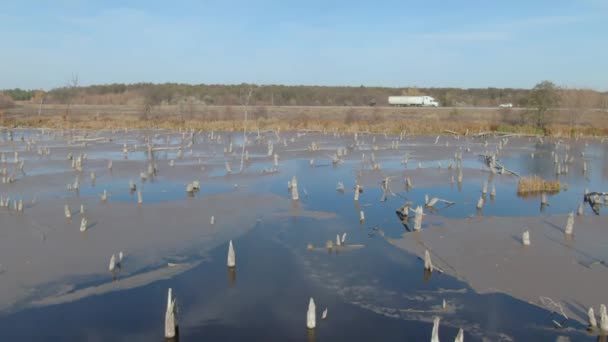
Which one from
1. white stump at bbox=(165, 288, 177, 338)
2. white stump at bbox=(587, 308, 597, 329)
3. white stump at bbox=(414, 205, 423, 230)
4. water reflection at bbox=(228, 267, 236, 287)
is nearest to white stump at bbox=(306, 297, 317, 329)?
white stump at bbox=(165, 288, 177, 338)

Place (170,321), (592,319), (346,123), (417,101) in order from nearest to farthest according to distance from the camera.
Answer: (170,321)
(592,319)
(346,123)
(417,101)

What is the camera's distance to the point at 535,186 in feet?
64.2

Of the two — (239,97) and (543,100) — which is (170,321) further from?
(239,97)

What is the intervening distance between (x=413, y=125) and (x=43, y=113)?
40955mm

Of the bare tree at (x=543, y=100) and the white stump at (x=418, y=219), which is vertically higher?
the bare tree at (x=543, y=100)

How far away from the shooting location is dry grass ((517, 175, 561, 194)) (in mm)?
19375

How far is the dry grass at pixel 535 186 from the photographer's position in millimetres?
19375

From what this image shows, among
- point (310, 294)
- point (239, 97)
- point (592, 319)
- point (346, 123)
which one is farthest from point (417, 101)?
point (592, 319)

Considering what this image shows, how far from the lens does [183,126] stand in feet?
146

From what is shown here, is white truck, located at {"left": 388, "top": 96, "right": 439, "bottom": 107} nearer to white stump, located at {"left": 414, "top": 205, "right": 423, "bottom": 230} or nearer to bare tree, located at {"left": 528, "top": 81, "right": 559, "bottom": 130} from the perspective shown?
bare tree, located at {"left": 528, "top": 81, "right": 559, "bottom": 130}

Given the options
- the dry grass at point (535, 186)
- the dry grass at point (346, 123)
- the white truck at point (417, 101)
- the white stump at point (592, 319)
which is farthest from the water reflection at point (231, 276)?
the white truck at point (417, 101)

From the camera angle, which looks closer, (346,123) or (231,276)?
(231,276)

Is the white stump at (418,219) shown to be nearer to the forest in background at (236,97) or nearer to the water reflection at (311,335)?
the water reflection at (311,335)

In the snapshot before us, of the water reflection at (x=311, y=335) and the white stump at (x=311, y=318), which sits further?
the white stump at (x=311, y=318)
